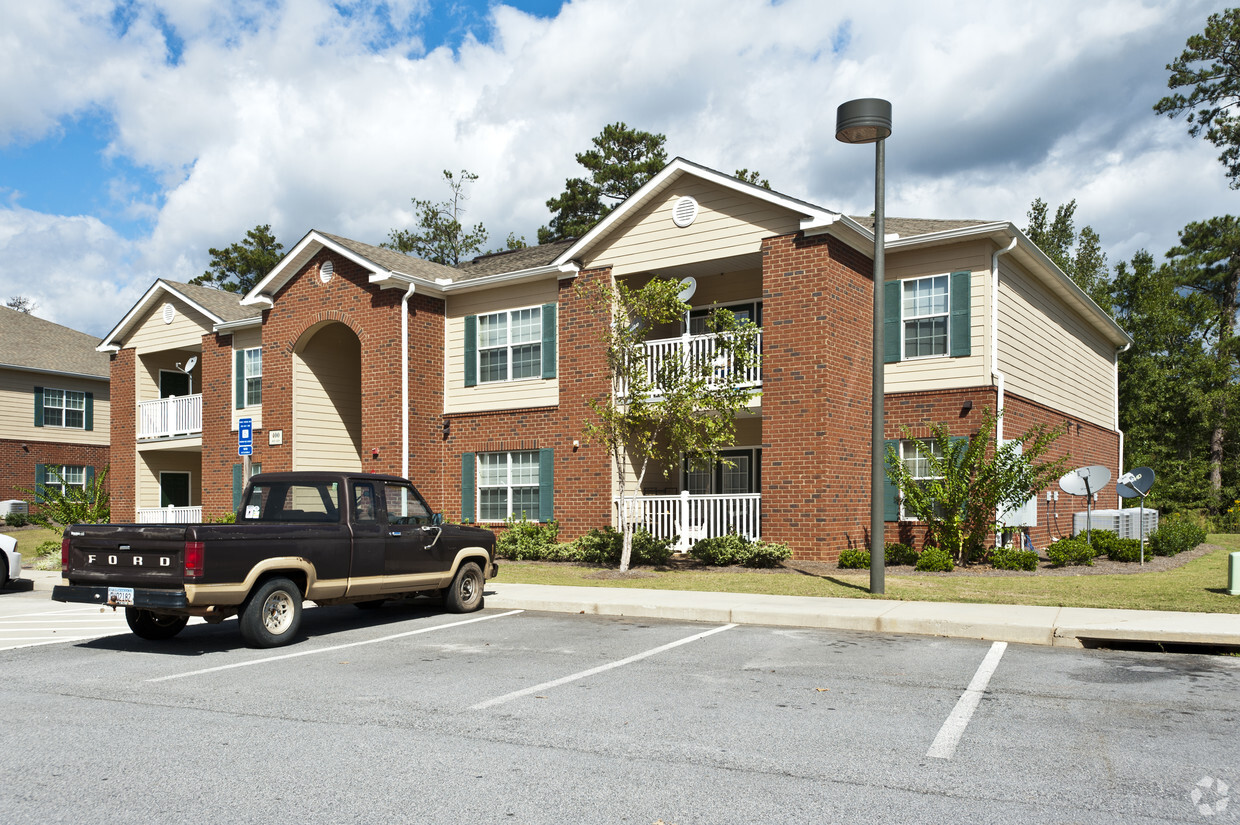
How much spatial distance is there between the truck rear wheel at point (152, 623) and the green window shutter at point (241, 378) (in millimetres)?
16393

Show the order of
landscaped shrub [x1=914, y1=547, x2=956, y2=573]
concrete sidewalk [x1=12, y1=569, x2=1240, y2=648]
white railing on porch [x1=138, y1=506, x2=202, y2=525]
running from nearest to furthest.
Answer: concrete sidewalk [x1=12, y1=569, x2=1240, y2=648], landscaped shrub [x1=914, y1=547, x2=956, y2=573], white railing on porch [x1=138, y1=506, x2=202, y2=525]

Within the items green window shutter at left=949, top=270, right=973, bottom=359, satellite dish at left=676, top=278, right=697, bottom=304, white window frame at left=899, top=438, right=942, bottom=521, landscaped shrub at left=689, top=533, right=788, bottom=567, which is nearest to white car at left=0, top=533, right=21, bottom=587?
landscaped shrub at left=689, top=533, right=788, bottom=567

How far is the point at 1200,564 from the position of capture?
59.8 ft

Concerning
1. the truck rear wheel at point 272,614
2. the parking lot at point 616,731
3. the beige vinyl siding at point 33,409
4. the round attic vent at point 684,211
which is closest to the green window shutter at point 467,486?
the round attic vent at point 684,211

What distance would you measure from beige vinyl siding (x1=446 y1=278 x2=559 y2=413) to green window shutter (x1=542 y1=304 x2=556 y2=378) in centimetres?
13

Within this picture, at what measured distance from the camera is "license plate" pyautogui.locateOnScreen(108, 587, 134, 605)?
29.7 feet

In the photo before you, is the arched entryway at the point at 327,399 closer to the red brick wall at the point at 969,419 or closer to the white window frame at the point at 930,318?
the white window frame at the point at 930,318

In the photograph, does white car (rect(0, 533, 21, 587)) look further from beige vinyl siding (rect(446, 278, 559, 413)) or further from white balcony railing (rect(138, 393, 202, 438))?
white balcony railing (rect(138, 393, 202, 438))

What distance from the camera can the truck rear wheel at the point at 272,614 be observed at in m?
9.40

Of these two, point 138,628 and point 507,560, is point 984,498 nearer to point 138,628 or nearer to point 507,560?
point 507,560

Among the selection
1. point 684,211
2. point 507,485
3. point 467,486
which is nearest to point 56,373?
point 467,486

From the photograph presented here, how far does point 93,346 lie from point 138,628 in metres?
32.7

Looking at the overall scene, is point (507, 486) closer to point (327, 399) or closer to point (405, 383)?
point (405, 383)

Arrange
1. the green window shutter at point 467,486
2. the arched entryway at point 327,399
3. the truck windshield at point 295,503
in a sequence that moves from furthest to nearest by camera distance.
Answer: the arched entryway at point 327,399
the green window shutter at point 467,486
the truck windshield at point 295,503
